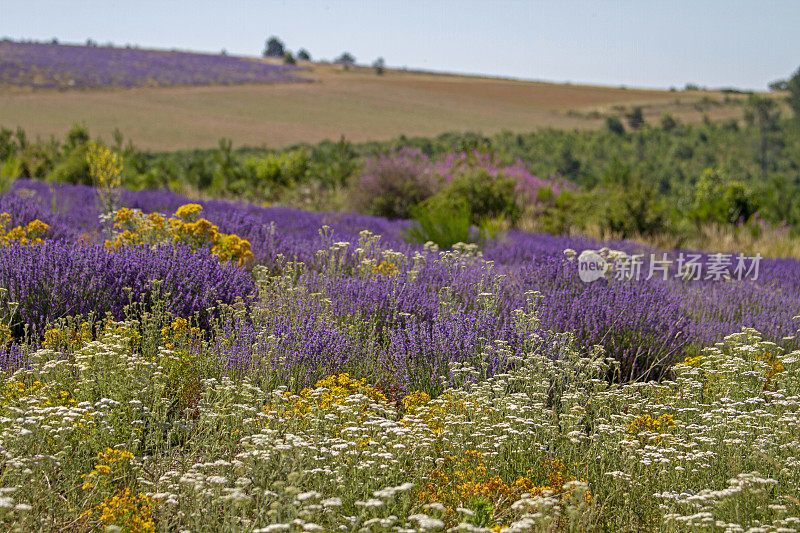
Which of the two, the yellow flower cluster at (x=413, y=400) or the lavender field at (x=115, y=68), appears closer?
the yellow flower cluster at (x=413, y=400)

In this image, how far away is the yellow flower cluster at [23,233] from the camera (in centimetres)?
594

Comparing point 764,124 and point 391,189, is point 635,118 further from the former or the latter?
point 391,189

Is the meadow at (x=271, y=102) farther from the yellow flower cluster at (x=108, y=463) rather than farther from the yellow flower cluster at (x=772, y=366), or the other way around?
the yellow flower cluster at (x=108, y=463)

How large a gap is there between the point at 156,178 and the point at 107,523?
49.3 ft

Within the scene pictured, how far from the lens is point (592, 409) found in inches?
154

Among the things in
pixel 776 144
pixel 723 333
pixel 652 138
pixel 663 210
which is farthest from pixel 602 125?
pixel 723 333

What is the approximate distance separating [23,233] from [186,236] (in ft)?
4.64

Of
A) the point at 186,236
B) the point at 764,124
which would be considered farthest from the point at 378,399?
the point at 764,124

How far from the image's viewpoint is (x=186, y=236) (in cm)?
627

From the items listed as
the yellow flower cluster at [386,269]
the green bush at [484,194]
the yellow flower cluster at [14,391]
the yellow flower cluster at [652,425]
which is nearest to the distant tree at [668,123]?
the green bush at [484,194]

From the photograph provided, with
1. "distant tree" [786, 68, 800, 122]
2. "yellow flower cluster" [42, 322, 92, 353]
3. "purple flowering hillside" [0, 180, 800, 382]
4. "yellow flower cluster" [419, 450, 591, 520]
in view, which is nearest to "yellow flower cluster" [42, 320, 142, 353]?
"yellow flower cluster" [42, 322, 92, 353]

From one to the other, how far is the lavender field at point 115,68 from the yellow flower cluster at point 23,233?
42612mm

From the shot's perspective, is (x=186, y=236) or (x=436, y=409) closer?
(x=436, y=409)

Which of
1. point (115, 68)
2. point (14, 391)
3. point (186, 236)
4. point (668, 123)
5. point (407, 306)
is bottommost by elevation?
point (14, 391)
